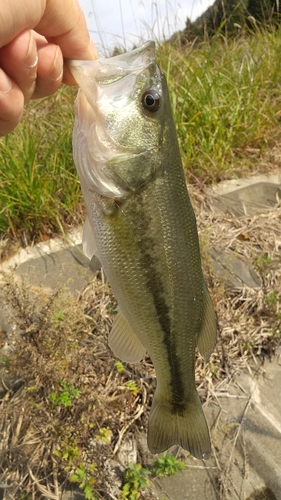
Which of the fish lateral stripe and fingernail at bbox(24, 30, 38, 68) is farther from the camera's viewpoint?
the fish lateral stripe

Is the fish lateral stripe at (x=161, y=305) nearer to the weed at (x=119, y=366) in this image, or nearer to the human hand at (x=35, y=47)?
the human hand at (x=35, y=47)

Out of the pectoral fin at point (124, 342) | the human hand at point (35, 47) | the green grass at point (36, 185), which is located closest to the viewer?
the human hand at point (35, 47)

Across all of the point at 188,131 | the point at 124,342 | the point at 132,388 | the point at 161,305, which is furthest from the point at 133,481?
the point at 188,131

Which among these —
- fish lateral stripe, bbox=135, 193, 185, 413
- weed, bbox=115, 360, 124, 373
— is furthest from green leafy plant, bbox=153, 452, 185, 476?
fish lateral stripe, bbox=135, 193, 185, 413

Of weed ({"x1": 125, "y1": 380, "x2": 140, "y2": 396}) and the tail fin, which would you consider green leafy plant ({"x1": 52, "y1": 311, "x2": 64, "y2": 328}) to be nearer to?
weed ({"x1": 125, "y1": 380, "x2": 140, "y2": 396})

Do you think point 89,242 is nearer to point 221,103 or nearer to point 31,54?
point 31,54

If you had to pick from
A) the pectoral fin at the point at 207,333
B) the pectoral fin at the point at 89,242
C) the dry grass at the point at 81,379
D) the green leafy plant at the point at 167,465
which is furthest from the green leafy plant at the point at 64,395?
the pectoral fin at the point at 89,242
